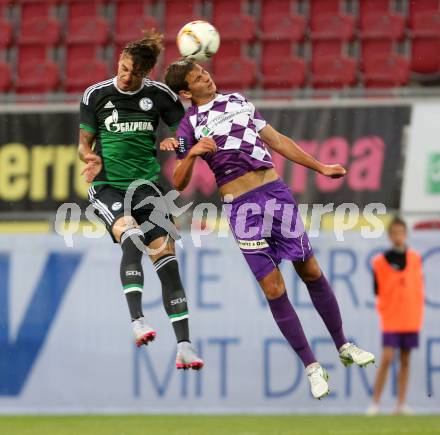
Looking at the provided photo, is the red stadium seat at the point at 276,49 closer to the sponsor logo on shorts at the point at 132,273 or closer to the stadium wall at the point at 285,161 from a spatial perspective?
the stadium wall at the point at 285,161

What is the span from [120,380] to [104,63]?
3.99 meters

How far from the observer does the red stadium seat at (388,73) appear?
49.8 feet

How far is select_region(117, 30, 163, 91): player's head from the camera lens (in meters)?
9.28

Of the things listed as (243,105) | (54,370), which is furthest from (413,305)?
(243,105)

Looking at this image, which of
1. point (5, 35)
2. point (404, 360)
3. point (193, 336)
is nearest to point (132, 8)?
point (5, 35)

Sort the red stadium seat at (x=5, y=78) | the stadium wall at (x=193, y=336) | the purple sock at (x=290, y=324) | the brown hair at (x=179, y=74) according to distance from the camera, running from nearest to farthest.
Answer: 1. the brown hair at (x=179, y=74)
2. the purple sock at (x=290, y=324)
3. the stadium wall at (x=193, y=336)
4. the red stadium seat at (x=5, y=78)

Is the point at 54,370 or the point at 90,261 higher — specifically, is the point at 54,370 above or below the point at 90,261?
below

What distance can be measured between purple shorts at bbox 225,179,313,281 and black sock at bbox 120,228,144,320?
74 centimetres

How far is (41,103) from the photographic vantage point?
14.2 meters

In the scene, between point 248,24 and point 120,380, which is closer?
point 120,380

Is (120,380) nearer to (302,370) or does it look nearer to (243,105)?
(302,370)

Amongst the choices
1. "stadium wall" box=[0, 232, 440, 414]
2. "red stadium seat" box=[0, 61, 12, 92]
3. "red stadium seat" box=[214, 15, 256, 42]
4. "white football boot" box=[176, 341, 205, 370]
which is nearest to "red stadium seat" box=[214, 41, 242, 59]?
"red stadium seat" box=[214, 15, 256, 42]

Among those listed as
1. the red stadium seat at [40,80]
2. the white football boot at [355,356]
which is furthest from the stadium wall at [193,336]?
the white football boot at [355,356]

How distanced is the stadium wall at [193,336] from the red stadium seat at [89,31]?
121 inches
